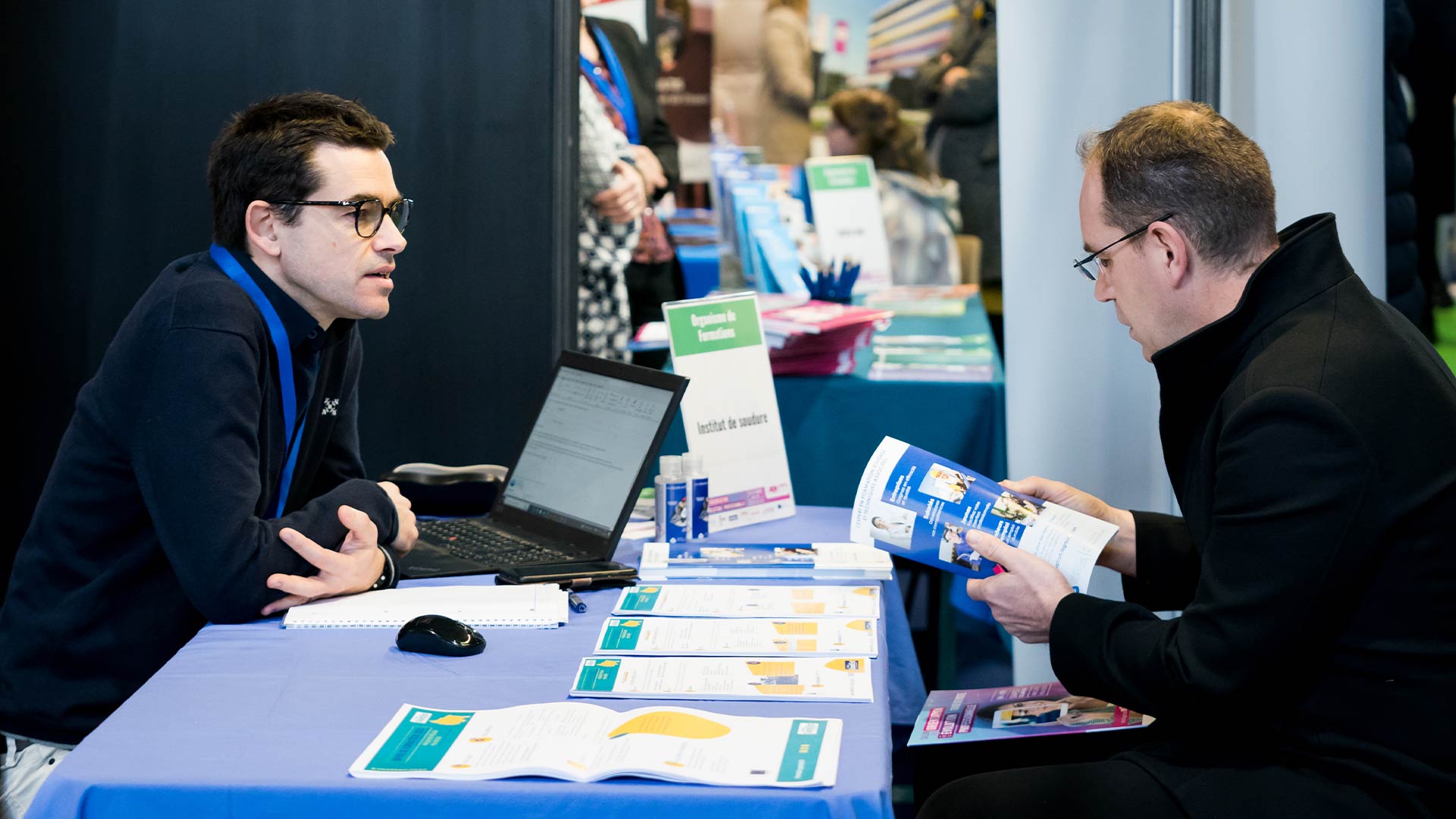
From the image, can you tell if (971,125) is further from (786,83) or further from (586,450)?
(586,450)

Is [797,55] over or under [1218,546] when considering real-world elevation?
over

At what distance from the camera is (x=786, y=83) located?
16.5 feet

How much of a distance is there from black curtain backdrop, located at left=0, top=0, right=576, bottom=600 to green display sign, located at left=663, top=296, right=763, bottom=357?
71 cm

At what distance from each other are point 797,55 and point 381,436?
274 centimetres

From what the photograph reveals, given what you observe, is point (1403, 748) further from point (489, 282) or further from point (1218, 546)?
point (489, 282)

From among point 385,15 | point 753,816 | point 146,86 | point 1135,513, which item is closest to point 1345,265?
point 1135,513

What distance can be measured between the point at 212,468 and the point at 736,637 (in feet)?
2.32

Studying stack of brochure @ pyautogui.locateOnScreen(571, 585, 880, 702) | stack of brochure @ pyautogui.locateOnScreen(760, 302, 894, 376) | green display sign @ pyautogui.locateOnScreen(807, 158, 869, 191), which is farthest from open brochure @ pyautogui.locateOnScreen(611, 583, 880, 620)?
green display sign @ pyautogui.locateOnScreen(807, 158, 869, 191)

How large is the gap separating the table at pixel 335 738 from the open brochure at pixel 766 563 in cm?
26

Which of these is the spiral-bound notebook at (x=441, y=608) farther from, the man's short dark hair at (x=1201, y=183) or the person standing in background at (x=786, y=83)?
the person standing in background at (x=786, y=83)

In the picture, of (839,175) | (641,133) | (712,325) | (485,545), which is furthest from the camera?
(839,175)

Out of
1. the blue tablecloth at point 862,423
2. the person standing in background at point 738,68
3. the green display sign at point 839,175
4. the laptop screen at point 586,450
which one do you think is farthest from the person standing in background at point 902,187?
the laptop screen at point 586,450

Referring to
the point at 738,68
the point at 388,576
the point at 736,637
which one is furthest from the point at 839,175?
the point at 736,637

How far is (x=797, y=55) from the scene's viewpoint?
503 centimetres
